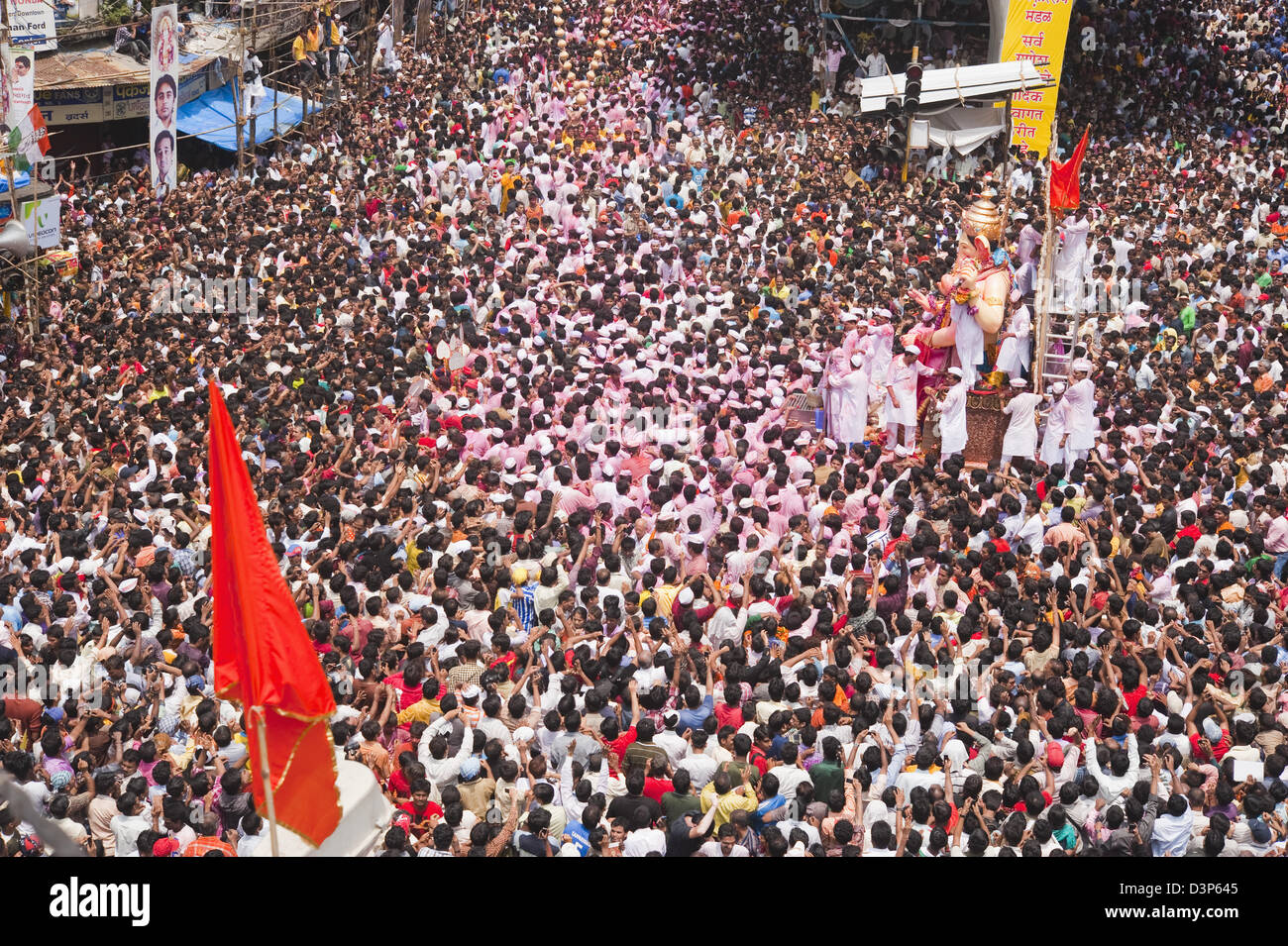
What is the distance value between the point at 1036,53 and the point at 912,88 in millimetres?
2819

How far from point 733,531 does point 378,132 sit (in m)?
12.4

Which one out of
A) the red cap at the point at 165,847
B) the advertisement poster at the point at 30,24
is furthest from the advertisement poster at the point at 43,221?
the red cap at the point at 165,847

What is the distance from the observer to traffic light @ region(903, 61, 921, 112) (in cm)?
1891

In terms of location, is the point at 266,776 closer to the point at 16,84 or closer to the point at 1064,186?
the point at 1064,186

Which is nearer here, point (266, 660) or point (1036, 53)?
point (266, 660)

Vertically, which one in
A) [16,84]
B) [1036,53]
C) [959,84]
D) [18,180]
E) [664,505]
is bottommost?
[664,505]

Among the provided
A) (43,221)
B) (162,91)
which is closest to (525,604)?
(43,221)

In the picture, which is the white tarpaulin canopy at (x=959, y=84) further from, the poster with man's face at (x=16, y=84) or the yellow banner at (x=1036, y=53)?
the poster with man's face at (x=16, y=84)

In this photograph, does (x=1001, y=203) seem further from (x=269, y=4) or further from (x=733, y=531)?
(x=269, y=4)

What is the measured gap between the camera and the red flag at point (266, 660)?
5727 millimetres

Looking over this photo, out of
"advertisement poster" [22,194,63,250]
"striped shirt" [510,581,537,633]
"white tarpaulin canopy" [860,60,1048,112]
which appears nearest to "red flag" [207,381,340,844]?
"striped shirt" [510,581,537,633]

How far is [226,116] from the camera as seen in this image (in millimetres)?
21281

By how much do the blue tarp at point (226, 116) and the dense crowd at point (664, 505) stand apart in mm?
1445

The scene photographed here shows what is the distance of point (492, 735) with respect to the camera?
7754 millimetres
